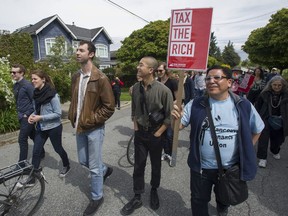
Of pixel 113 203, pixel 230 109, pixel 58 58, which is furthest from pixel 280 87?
pixel 58 58

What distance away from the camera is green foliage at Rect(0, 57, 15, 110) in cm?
591

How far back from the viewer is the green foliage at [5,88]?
591 cm

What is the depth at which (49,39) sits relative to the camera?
2536 centimetres

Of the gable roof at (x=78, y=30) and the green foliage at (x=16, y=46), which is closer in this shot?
the green foliage at (x=16, y=46)

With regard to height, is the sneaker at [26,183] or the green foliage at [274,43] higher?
the green foliage at [274,43]

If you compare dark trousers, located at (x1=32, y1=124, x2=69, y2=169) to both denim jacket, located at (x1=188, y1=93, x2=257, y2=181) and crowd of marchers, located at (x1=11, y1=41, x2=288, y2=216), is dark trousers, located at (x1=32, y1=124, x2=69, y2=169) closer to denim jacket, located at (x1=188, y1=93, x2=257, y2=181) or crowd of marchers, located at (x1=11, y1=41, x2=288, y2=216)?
crowd of marchers, located at (x1=11, y1=41, x2=288, y2=216)

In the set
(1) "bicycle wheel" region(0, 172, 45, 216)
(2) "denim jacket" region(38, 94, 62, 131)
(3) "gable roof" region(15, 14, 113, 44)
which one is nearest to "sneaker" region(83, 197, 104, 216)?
(1) "bicycle wheel" region(0, 172, 45, 216)

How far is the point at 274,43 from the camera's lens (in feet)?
70.2

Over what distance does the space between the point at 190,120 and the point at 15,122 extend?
6.13 m

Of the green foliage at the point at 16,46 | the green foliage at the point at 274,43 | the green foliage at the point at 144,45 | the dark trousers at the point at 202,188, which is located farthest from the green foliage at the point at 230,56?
the dark trousers at the point at 202,188

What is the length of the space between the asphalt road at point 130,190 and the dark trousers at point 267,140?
0.79 ft

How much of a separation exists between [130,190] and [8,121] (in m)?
4.89

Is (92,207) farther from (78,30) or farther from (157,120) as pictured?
(78,30)

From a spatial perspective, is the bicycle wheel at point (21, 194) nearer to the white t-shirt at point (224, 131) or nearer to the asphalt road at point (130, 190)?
the asphalt road at point (130, 190)
